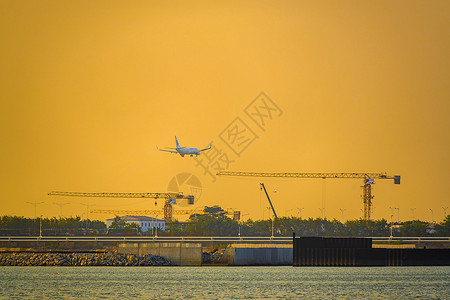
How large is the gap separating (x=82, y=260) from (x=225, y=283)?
172 feet

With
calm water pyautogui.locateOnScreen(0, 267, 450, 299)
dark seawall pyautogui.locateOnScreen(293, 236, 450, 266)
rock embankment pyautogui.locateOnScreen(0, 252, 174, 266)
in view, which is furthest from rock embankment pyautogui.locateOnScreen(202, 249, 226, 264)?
dark seawall pyautogui.locateOnScreen(293, 236, 450, 266)

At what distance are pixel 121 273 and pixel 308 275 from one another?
98.5 ft

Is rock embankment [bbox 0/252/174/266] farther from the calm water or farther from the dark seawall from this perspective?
the dark seawall

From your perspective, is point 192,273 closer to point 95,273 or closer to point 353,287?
point 95,273

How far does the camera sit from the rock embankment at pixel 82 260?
159375 mm

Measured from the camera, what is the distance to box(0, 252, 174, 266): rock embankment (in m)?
159

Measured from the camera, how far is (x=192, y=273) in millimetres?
143750

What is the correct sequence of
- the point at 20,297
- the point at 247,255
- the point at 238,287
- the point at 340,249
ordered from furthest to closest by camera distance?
the point at 247,255 → the point at 340,249 → the point at 238,287 → the point at 20,297

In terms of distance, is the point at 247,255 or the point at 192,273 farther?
the point at 247,255

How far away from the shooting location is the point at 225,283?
122 meters

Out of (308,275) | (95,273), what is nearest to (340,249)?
(308,275)

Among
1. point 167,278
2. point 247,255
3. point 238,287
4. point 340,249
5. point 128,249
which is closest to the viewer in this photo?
point 238,287

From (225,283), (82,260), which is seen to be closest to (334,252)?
(225,283)

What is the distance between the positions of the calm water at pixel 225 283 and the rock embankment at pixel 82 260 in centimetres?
312
